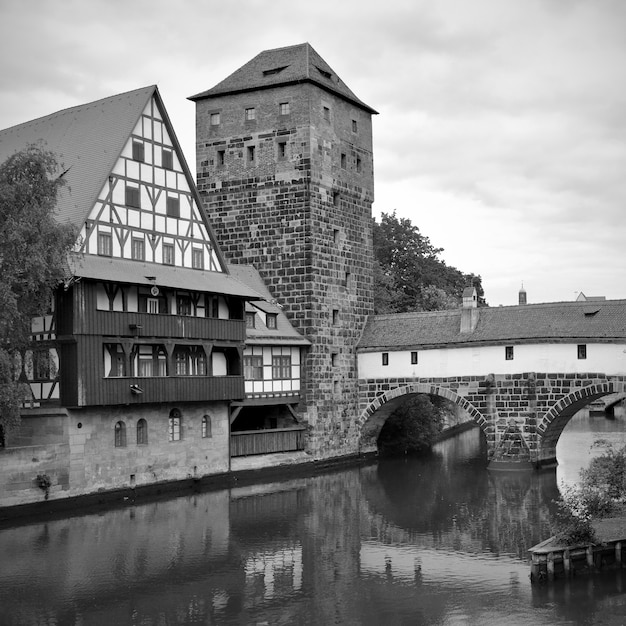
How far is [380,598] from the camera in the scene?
2127 centimetres

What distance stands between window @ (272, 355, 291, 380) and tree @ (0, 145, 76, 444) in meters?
16.1

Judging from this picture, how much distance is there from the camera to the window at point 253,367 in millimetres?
42031

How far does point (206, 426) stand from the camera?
128 feet

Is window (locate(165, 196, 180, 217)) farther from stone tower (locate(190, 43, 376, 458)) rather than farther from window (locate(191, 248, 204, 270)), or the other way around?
stone tower (locate(190, 43, 376, 458))

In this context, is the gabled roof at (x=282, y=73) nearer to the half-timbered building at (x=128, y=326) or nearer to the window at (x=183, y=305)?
the half-timbered building at (x=128, y=326)

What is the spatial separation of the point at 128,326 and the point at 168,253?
4012 mm

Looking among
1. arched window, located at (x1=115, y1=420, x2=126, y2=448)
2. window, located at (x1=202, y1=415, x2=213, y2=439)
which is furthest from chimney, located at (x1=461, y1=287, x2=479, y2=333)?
arched window, located at (x1=115, y1=420, x2=126, y2=448)

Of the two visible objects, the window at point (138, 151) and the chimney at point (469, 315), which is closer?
the window at point (138, 151)

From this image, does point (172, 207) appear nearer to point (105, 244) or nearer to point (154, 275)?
point (154, 275)

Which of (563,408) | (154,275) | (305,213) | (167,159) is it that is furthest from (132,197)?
(563,408)

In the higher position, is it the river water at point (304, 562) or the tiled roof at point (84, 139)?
the tiled roof at point (84, 139)

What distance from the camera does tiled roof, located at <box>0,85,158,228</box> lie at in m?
34.6

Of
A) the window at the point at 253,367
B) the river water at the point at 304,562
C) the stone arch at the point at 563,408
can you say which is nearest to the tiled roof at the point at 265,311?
the window at the point at 253,367

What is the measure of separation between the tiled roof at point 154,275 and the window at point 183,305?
764 millimetres
